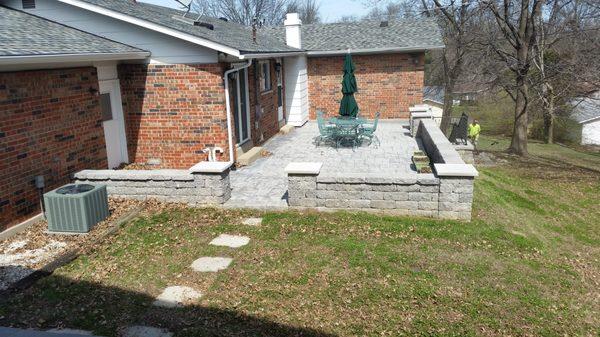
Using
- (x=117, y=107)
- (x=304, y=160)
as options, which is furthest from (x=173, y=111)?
(x=304, y=160)

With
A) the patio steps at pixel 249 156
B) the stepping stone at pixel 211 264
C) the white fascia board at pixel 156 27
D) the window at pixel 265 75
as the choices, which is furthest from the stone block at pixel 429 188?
the window at pixel 265 75

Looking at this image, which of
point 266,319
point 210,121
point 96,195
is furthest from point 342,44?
point 266,319

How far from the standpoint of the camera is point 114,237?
7012mm

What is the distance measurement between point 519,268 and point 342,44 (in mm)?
13525

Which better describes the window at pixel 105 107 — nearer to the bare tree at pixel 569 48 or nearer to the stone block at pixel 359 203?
the stone block at pixel 359 203

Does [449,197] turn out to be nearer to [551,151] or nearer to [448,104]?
[448,104]

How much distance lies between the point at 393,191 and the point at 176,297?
3937 mm

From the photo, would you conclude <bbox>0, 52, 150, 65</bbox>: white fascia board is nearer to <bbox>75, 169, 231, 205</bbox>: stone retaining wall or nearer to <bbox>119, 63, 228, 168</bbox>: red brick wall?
<bbox>119, 63, 228, 168</bbox>: red brick wall

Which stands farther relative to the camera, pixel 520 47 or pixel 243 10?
pixel 243 10

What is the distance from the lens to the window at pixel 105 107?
978 centimetres

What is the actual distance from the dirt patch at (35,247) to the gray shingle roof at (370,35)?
12485 millimetres

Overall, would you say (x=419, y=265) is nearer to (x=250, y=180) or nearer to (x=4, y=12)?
(x=250, y=180)

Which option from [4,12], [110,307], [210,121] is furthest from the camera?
[210,121]

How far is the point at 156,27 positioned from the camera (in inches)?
368
